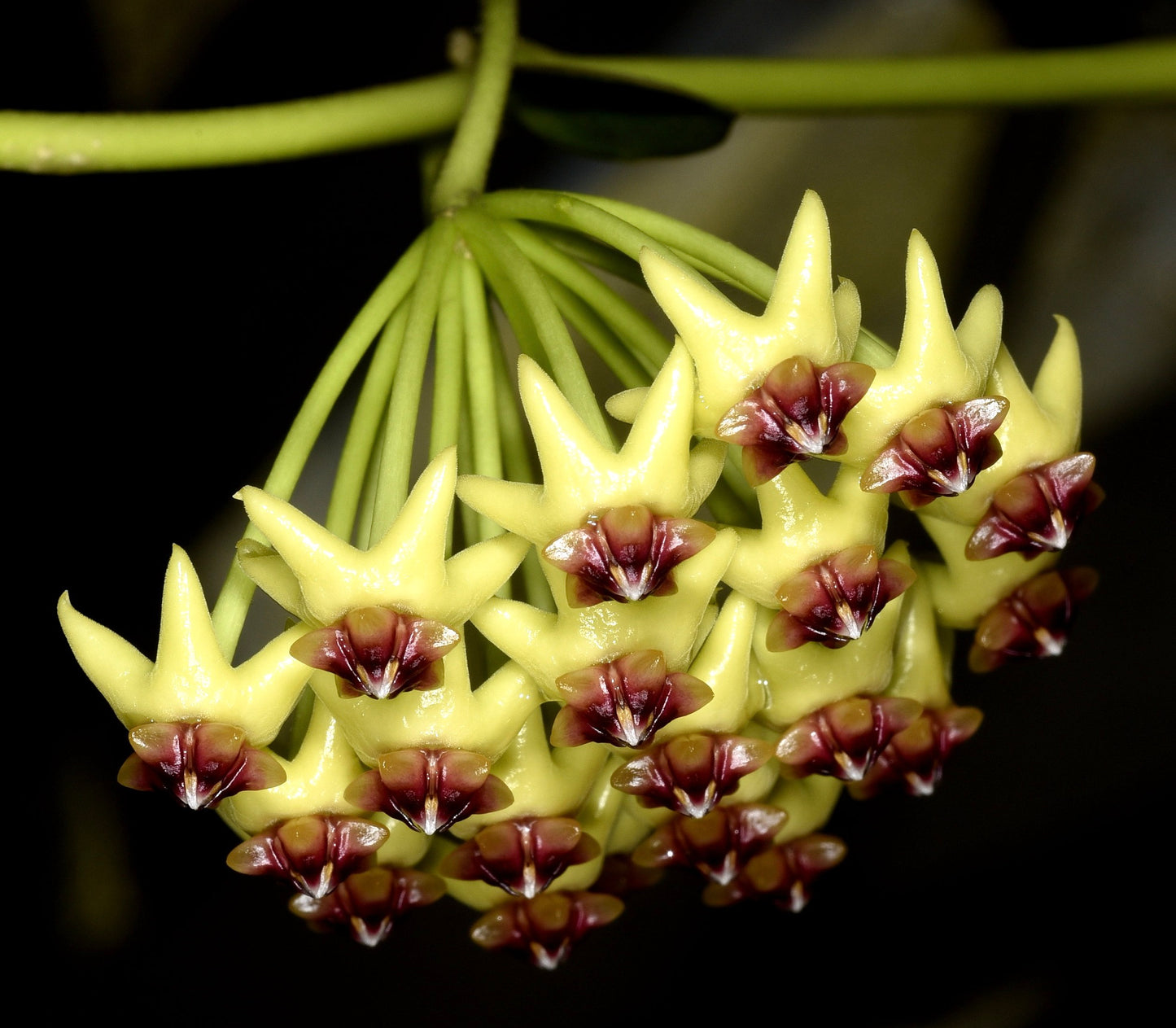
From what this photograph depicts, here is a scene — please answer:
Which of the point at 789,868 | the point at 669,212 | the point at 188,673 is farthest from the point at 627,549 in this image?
the point at 669,212

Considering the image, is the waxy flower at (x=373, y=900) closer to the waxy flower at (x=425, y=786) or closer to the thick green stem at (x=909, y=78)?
the waxy flower at (x=425, y=786)

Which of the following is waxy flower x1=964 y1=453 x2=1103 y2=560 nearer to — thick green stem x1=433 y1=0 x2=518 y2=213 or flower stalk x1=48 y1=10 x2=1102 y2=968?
flower stalk x1=48 y1=10 x2=1102 y2=968

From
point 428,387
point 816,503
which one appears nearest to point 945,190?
point 428,387

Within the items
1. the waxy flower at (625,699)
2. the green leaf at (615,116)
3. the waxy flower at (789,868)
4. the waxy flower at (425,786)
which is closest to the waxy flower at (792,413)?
the waxy flower at (625,699)

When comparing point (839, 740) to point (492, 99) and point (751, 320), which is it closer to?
point (751, 320)

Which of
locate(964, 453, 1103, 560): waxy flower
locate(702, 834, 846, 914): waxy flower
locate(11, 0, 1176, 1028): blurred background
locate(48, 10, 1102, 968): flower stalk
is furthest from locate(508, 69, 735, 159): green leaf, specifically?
locate(702, 834, 846, 914): waxy flower

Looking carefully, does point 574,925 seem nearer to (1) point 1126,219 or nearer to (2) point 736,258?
(2) point 736,258

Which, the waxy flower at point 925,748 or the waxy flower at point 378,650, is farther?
the waxy flower at point 925,748

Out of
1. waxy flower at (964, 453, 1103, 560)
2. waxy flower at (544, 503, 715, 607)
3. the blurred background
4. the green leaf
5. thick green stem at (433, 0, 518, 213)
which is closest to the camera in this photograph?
waxy flower at (544, 503, 715, 607)
